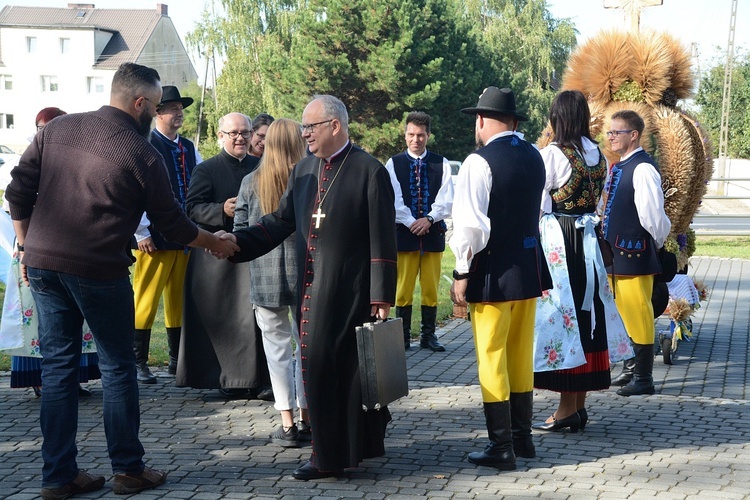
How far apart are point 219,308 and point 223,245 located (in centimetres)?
165

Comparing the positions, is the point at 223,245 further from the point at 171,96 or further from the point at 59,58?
the point at 59,58

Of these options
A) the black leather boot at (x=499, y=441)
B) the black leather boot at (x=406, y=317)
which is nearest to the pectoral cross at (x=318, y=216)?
the black leather boot at (x=499, y=441)

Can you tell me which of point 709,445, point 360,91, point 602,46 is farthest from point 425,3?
point 709,445

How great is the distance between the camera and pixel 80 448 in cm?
593

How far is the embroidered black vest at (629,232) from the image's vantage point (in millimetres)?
7473

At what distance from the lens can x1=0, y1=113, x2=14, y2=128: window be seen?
241 feet

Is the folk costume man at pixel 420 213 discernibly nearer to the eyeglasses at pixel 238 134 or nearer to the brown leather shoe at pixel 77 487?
the eyeglasses at pixel 238 134

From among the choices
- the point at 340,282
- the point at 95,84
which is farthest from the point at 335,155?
the point at 95,84

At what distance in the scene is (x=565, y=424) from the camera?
6.36m

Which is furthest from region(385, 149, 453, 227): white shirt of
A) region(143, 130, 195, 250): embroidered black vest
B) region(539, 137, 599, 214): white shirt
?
region(539, 137, 599, 214): white shirt

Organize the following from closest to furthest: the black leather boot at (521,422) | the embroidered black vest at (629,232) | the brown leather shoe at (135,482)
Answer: the brown leather shoe at (135,482) → the black leather boot at (521,422) → the embroidered black vest at (629,232)

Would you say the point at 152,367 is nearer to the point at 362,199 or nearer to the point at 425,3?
the point at 362,199

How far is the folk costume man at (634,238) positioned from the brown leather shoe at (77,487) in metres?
4.05

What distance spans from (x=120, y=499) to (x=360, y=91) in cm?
3790
